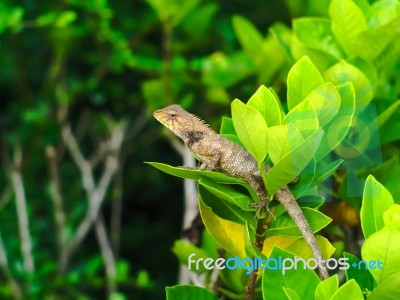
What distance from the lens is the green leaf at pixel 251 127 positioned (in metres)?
1.10

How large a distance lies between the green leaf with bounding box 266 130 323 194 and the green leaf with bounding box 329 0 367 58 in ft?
1.56

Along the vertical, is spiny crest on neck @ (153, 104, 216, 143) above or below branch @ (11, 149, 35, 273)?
above

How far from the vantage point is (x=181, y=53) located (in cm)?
306

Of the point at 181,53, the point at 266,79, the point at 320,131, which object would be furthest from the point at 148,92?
the point at 320,131

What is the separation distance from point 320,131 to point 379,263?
19cm

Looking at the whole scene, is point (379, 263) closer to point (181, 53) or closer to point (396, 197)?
point (396, 197)

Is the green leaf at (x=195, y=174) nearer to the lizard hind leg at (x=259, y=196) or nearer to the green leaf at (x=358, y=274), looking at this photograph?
the lizard hind leg at (x=259, y=196)

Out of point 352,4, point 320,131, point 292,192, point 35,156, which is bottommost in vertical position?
point 35,156

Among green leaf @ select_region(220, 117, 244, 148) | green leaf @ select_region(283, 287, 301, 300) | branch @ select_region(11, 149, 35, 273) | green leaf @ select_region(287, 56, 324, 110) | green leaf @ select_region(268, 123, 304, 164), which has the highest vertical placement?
green leaf @ select_region(287, 56, 324, 110)

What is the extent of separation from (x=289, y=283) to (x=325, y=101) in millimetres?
251

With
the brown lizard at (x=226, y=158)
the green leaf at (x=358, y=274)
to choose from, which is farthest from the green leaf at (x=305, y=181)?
the green leaf at (x=358, y=274)

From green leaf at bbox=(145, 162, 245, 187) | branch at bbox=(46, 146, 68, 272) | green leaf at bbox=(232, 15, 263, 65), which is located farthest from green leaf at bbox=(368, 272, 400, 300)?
branch at bbox=(46, 146, 68, 272)

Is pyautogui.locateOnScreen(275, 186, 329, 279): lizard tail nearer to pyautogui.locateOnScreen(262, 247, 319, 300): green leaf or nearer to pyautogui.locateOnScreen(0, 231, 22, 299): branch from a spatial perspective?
pyautogui.locateOnScreen(262, 247, 319, 300): green leaf

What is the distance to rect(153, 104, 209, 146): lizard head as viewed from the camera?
1.44 metres
